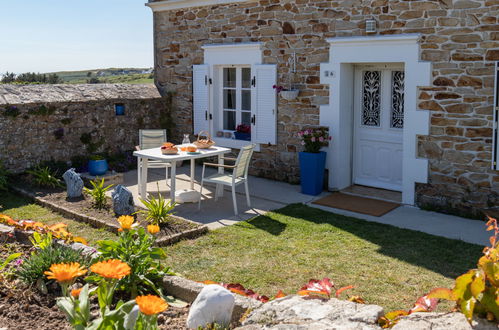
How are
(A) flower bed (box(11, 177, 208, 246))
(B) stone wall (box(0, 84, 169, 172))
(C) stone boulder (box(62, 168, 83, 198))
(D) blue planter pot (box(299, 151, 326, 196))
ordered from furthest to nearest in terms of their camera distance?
(B) stone wall (box(0, 84, 169, 172))
(D) blue planter pot (box(299, 151, 326, 196))
(C) stone boulder (box(62, 168, 83, 198))
(A) flower bed (box(11, 177, 208, 246))

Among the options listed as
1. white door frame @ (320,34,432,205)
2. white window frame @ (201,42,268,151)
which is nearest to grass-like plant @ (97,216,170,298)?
white door frame @ (320,34,432,205)

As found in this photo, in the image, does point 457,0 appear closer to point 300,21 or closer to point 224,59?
point 300,21

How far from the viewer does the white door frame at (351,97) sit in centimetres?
785

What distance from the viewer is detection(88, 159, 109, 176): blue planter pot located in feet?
31.7

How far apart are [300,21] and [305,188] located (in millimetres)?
2738

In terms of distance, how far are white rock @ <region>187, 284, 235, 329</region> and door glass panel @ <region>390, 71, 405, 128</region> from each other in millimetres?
5862

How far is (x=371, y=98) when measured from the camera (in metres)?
8.91

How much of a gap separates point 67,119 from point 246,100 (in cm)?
Result: 329

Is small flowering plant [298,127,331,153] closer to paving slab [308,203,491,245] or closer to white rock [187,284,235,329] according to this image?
paving slab [308,203,491,245]

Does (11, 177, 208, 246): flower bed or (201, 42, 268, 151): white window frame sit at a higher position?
(201, 42, 268, 151): white window frame

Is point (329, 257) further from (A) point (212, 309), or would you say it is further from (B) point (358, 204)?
(A) point (212, 309)

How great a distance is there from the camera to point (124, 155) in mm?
10852

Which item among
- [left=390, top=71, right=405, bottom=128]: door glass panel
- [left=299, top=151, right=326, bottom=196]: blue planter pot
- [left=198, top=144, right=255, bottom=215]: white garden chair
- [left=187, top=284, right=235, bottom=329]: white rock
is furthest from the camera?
[left=299, top=151, right=326, bottom=196]: blue planter pot

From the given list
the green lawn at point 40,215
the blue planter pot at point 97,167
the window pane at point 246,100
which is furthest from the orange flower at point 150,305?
the window pane at point 246,100
